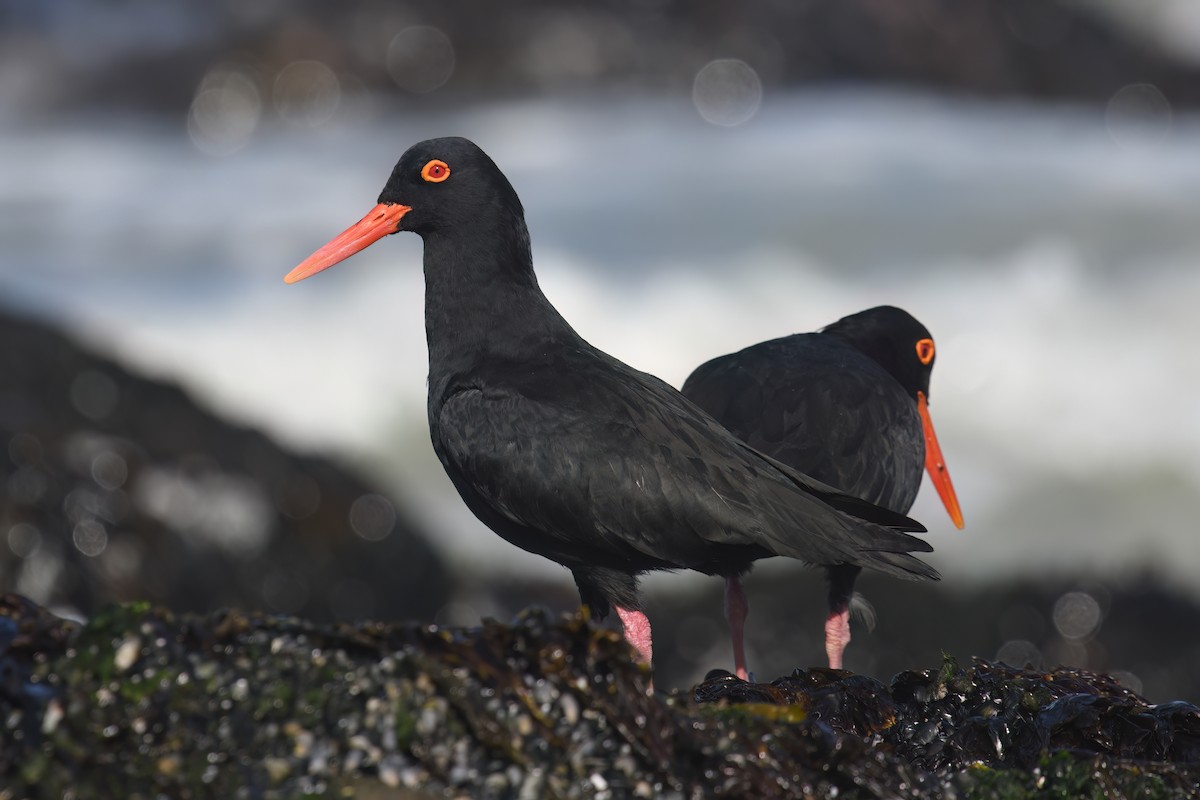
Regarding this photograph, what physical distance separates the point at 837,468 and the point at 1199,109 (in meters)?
18.3

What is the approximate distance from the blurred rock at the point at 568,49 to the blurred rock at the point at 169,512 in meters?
11.0

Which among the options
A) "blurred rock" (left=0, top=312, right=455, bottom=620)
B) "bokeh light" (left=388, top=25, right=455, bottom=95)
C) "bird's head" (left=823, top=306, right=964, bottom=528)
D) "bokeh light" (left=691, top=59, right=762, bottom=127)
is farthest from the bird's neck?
"bokeh light" (left=691, top=59, right=762, bottom=127)

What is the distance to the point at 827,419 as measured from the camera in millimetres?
6418

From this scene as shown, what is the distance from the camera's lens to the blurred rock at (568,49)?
21141 mm

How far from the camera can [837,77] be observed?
21.4m

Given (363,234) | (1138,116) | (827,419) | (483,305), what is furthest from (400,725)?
(1138,116)

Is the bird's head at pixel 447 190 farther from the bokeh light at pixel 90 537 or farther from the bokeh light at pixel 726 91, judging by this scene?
the bokeh light at pixel 726 91

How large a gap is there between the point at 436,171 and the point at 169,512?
5.01 meters

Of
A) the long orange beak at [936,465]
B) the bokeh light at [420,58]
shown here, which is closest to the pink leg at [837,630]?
the long orange beak at [936,465]

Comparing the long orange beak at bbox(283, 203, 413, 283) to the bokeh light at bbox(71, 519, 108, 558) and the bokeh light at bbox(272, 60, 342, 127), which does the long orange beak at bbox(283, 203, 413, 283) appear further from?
the bokeh light at bbox(272, 60, 342, 127)

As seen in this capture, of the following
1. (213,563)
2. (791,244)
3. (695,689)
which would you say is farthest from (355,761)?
(791,244)

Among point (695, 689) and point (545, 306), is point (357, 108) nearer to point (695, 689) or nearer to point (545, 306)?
point (545, 306)

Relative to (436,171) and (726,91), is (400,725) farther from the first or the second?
(726,91)

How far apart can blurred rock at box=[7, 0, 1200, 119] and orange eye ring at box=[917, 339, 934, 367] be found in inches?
566
